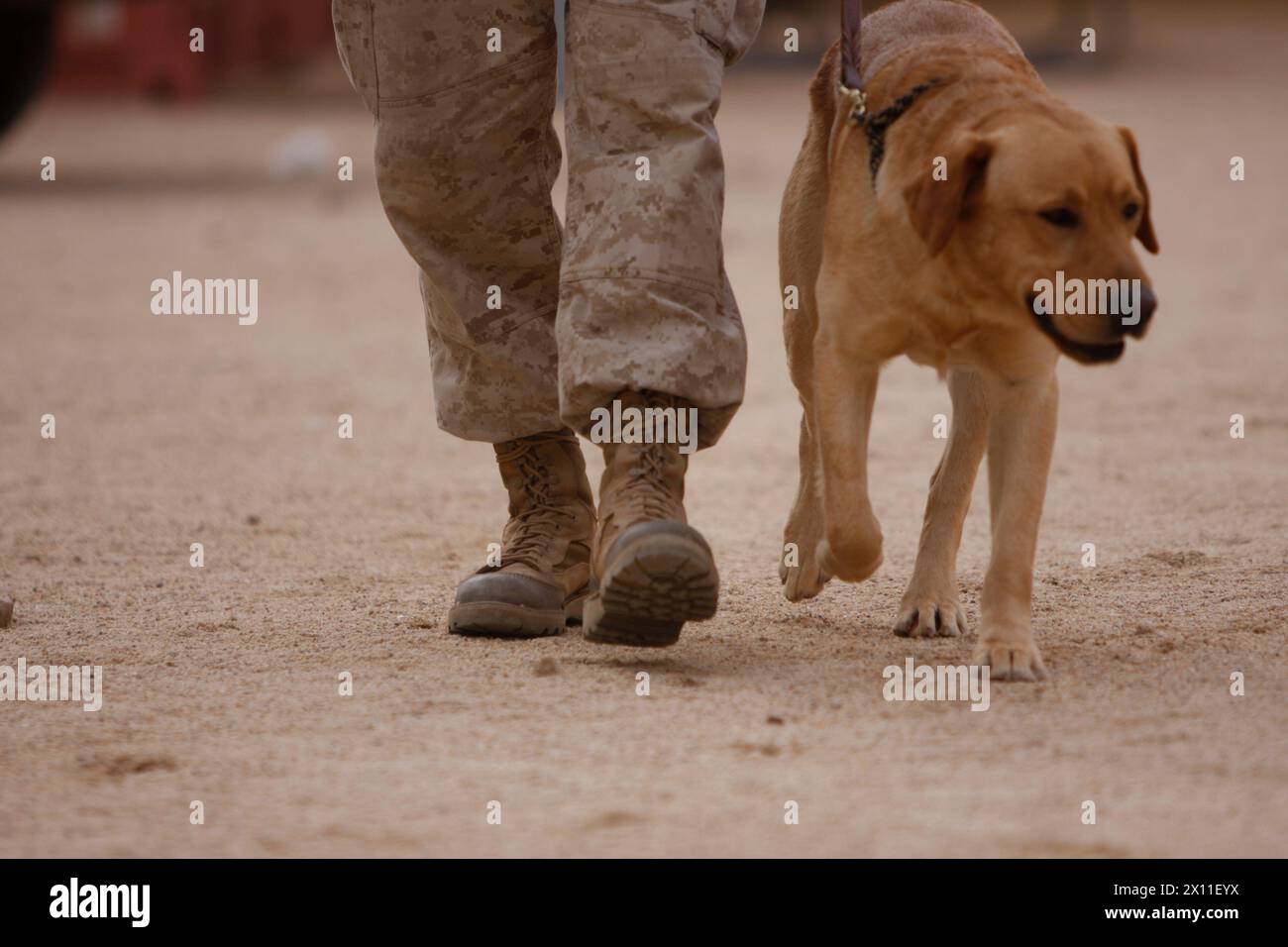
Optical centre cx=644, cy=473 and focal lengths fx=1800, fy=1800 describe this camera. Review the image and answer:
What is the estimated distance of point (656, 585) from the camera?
9.76 feet

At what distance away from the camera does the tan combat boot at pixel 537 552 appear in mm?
3434

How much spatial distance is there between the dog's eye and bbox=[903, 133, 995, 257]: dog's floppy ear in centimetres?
13

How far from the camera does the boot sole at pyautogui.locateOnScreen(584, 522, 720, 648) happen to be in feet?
9.73

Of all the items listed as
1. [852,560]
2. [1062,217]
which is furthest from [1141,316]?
[852,560]

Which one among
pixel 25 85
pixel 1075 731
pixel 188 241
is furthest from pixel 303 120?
pixel 1075 731

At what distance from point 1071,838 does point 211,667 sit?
1620 millimetres

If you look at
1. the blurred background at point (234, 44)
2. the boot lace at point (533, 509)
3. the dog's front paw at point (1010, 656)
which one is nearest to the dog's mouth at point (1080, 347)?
the dog's front paw at point (1010, 656)

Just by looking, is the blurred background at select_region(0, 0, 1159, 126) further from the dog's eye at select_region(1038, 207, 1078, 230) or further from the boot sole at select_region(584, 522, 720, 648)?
the dog's eye at select_region(1038, 207, 1078, 230)

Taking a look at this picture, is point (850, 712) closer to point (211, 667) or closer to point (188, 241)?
point (211, 667)

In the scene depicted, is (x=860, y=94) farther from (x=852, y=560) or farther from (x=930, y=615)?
(x=930, y=615)

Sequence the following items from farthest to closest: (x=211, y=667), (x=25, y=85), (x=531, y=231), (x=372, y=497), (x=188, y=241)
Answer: (x=25, y=85)
(x=188, y=241)
(x=372, y=497)
(x=531, y=231)
(x=211, y=667)

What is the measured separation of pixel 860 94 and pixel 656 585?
3.32 feet

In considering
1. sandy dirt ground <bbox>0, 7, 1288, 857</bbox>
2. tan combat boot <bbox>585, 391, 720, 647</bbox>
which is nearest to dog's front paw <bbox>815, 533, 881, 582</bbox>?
sandy dirt ground <bbox>0, 7, 1288, 857</bbox>
